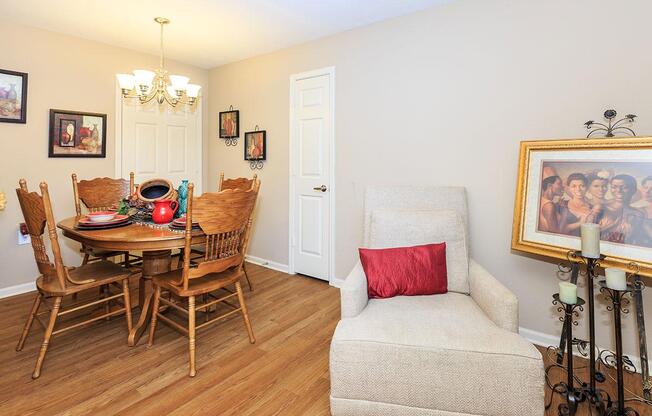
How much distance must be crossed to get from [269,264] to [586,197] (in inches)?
119

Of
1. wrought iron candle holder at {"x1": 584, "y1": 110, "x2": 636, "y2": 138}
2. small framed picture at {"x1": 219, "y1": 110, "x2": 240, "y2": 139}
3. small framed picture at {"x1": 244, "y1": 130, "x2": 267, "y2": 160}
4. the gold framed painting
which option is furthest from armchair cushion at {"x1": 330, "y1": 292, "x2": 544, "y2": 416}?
small framed picture at {"x1": 219, "y1": 110, "x2": 240, "y2": 139}

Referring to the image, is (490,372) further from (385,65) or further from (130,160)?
(130,160)

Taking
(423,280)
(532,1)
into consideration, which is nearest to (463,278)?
(423,280)

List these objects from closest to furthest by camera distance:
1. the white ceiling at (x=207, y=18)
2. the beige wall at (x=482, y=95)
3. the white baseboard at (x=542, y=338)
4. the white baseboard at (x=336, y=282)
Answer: the beige wall at (x=482, y=95), the white baseboard at (x=542, y=338), the white ceiling at (x=207, y=18), the white baseboard at (x=336, y=282)

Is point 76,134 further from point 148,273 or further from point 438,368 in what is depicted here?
point 438,368

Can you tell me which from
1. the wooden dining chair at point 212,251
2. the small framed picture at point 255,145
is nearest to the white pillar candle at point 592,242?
the wooden dining chair at point 212,251

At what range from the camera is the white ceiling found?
8.76ft

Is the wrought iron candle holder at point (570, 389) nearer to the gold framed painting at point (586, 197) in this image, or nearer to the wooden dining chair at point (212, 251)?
the gold framed painting at point (586, 197)

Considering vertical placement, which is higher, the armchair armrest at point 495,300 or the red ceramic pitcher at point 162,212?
the red ceramic pitcher at point 162,212

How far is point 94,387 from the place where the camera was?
1.83 metres

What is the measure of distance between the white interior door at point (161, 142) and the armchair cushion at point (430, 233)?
2.94m

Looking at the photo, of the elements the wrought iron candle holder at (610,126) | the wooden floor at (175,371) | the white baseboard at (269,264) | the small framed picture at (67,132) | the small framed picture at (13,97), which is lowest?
the wooden floor at (175,371)

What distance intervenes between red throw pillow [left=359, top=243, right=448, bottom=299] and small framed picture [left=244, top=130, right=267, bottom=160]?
2222 mm

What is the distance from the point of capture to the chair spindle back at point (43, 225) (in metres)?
1.84
